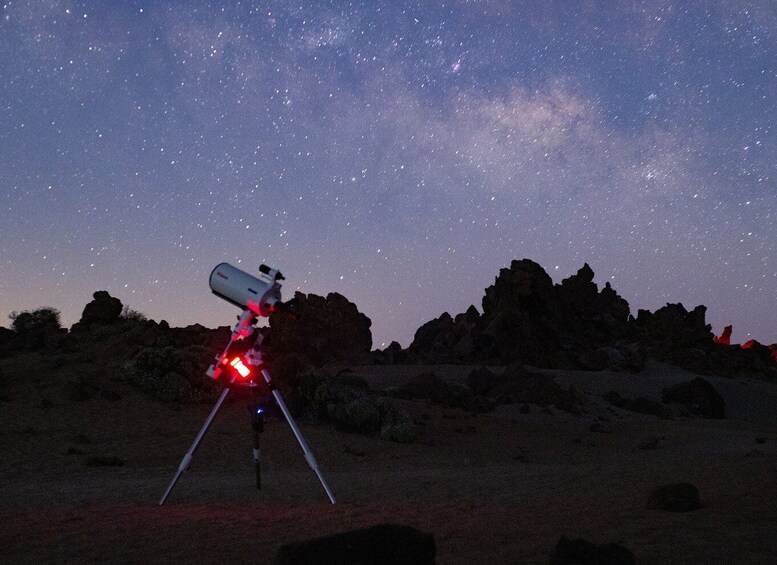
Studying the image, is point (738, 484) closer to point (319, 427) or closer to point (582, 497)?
point (582, 497)

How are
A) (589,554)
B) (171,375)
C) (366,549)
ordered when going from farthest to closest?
1. (171,375)
2. (589,554)
3. (366,549)

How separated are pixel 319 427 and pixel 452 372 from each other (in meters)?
18.5

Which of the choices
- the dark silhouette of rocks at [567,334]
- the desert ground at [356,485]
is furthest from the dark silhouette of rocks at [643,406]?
the dark silhouette of rocks at [567,334]

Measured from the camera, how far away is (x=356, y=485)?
34.4ft

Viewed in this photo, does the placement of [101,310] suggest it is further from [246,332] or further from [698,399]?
[698,399]

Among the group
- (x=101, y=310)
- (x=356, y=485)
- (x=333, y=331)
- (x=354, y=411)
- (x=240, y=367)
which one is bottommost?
(x=356, y=485)

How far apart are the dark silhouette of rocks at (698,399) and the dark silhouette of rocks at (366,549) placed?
29082mm

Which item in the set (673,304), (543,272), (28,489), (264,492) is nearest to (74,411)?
(28,489)

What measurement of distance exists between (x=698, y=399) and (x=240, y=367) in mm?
28163

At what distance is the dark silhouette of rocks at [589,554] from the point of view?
4484 millimetres

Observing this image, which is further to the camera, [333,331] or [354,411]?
[333,331]

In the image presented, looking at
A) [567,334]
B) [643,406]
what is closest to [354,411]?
[643,406]

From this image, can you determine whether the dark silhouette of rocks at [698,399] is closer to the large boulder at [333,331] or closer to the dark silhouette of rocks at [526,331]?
the dark silhouette of rocks at [526,331]

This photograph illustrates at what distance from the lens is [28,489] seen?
9.74 m
